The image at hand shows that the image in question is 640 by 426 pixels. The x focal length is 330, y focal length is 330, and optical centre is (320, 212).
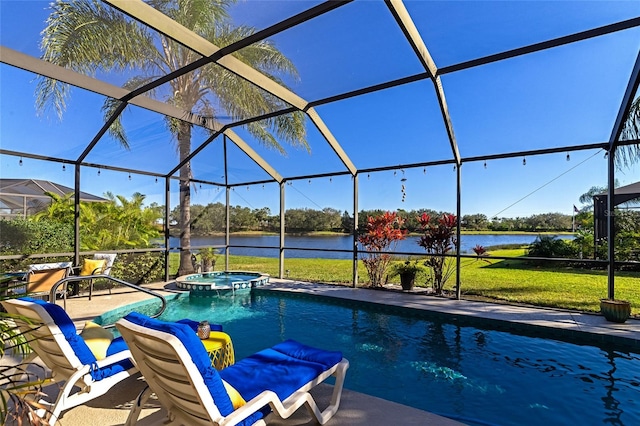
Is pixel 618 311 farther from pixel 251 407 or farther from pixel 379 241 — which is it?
pixel 251 407

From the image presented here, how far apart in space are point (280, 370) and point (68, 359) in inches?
63.9

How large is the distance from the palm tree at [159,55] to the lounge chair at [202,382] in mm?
4275

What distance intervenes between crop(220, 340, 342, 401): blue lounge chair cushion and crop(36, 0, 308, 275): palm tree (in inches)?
168

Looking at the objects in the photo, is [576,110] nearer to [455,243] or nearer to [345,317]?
[455,243]

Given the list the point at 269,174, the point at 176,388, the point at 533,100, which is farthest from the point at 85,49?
the point at 533,100

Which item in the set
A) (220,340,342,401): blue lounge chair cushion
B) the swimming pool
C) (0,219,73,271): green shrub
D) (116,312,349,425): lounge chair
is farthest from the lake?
(116,312,349,425): lounge chair

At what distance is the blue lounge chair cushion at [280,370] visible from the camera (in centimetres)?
240

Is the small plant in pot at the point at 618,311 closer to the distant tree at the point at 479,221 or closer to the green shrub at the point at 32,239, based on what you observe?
the distant tree at the point at 479,221

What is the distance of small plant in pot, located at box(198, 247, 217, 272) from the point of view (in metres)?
10.3

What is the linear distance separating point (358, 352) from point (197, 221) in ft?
23.6

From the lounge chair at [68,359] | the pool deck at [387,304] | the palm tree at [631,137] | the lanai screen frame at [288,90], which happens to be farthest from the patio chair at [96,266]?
the palm tree at [631,137]

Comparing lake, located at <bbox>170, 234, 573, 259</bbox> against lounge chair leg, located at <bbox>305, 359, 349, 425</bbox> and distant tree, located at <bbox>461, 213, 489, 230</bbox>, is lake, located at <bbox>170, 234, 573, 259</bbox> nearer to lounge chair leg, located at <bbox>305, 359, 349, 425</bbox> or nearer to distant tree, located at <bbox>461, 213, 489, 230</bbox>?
distant tree, located at <bbox>461, 213, 489, 230</bbox>

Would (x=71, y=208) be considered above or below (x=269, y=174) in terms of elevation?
below

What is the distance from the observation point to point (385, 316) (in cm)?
→ 646
